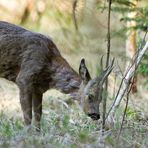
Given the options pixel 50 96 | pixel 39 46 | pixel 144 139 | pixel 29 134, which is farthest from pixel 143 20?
pixel 29 134

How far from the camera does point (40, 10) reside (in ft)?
18.6

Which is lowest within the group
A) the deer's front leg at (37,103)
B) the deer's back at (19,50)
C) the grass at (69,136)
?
the grass at (69,136)

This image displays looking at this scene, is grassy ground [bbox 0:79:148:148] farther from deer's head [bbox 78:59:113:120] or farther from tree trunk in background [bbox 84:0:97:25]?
tree trunk in background [bbox 84:0:97:25]

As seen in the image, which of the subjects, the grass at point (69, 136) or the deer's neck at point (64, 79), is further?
the deer's neck at point (64, 79)

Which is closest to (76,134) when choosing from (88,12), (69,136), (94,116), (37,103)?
(69,136)

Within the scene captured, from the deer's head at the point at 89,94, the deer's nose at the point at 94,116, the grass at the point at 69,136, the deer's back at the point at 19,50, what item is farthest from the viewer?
the deer's back at the point at 19,50

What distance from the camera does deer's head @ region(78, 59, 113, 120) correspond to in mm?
7881

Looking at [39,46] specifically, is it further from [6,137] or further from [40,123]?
[6,137]

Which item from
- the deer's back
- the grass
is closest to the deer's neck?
the deer's back

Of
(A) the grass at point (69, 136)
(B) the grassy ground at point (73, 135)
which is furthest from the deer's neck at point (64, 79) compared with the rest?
(A) the grass at point (69, 136)

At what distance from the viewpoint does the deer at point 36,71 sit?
8.16 meters

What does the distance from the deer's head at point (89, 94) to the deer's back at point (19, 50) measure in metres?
0.67

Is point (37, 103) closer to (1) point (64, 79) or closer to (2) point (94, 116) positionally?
(1) point (64, 79)

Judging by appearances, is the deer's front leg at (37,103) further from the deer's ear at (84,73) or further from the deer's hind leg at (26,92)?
the deer's ear at (84,73)
